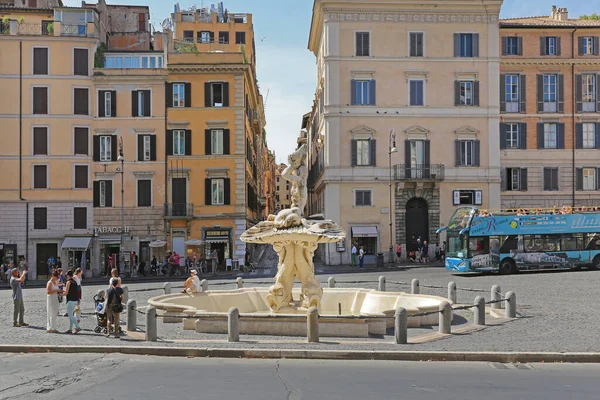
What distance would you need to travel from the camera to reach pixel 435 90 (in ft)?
156

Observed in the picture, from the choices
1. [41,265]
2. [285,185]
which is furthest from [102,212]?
[285,185]

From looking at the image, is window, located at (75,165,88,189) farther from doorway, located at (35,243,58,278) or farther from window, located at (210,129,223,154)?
window, located at (210,129,223,154)

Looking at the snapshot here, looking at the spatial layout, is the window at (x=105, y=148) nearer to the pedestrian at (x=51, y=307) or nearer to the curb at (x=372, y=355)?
the pedestrian at (x=51, y=307)

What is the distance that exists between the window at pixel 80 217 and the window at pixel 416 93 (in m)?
22.3

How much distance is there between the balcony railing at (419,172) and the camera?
46688 millimetres

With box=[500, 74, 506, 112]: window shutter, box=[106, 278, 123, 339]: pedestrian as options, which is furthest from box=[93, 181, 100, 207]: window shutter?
box=[106, 278, 123, 339]: pedestrian

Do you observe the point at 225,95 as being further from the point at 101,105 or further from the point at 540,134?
the point at 540,134

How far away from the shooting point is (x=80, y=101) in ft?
149

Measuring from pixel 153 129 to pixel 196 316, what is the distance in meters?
31.2

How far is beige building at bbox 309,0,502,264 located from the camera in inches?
1842

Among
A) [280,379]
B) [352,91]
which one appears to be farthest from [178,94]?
[280,379]

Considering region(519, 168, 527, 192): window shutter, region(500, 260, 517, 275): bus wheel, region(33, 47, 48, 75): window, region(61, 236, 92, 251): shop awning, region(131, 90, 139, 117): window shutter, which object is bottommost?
region(500, 260, 517, 275): bus wheel

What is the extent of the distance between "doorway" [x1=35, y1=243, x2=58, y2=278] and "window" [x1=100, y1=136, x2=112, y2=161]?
6.29 m

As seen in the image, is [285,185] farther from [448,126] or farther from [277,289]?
[277,289]
